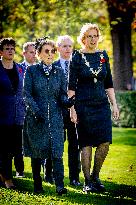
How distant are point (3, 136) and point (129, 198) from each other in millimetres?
2165

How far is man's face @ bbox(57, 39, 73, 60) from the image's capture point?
7.39m

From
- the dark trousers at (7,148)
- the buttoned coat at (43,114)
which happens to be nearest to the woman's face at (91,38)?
the buttoned coat at (43,114)

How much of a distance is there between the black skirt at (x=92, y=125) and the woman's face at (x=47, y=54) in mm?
771

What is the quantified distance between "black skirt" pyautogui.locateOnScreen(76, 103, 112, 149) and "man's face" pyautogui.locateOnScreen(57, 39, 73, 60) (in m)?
1.29

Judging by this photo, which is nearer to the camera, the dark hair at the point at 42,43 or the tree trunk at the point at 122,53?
the dark hair at the point at 42,43

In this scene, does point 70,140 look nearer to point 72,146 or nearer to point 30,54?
point 72,146

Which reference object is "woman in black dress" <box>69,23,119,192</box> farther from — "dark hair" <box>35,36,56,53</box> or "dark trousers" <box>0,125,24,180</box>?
"dark trousers" <box>0,125,24,180</box>

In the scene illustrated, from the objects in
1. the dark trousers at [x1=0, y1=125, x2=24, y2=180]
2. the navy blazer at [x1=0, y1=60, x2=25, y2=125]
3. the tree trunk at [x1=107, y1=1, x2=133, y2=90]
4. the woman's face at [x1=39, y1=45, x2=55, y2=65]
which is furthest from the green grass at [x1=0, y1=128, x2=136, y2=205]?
the tree trunk at [x1=107, y1=1, x2=133, y2=90]

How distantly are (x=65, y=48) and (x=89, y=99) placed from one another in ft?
4.47

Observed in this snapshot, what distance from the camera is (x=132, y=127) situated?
17672mm

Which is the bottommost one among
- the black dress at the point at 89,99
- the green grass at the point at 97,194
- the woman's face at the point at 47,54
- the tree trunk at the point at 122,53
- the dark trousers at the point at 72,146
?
the green grass at the point at 97,194

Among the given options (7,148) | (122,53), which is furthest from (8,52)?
(122,53)

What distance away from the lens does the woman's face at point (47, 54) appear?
6215 mm

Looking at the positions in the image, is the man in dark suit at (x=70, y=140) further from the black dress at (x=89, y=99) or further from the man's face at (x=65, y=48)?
the black dress at (x=89, y=99)
